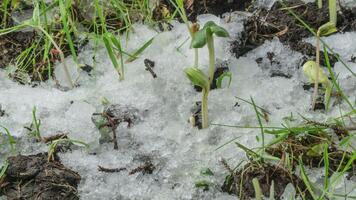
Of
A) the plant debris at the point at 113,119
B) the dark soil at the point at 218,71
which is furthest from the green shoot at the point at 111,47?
the dark soil at the point at 218,71

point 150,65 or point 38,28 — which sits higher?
point 38,28

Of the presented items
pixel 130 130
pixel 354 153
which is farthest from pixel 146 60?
pixel 354 153

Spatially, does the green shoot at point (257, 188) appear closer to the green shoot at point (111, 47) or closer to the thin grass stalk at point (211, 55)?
the thin grass stalk at point (211, 55)

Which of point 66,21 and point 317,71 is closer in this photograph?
point 317,71

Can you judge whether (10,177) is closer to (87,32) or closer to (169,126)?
(169,126)

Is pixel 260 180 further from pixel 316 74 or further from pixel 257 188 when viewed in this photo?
pixel 316 74

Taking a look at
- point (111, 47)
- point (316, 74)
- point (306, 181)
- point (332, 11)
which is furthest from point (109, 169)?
point (332, 11)
